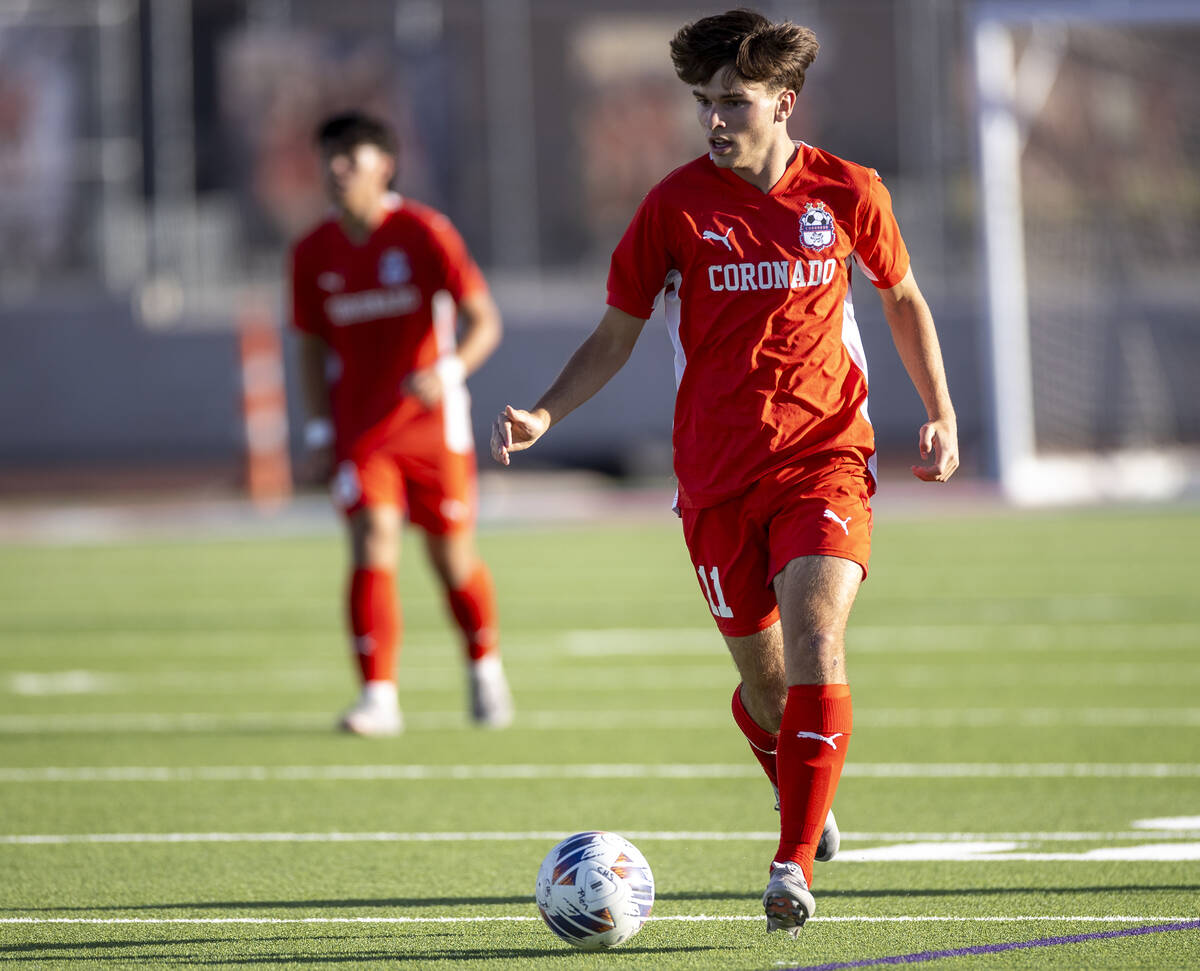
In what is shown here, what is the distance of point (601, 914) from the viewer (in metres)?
4.32

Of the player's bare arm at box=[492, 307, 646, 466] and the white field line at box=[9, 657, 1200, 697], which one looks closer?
the player's bare arm at box=[492, 307, 646, 466]

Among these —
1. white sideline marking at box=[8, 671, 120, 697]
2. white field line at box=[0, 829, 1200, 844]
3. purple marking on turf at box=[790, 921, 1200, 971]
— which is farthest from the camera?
white sideline marking at box=[8, 671, 120, 697]

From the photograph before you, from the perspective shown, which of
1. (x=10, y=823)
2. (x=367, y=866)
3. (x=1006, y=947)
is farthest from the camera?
(x=10, y=823)

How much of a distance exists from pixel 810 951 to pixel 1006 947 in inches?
16.5

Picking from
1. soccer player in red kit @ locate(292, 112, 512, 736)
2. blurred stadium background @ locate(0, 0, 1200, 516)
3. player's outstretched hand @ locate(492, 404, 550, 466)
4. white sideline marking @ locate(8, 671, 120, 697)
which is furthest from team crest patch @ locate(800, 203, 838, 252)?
blurred stadium background @ locate(0, 0, 1200, 516)

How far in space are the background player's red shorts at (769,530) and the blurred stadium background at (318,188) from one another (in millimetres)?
21346

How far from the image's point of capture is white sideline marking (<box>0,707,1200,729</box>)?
7906 mm

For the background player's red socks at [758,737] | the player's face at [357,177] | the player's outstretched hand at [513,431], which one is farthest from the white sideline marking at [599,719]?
the player's outstretched hand at [513,431]

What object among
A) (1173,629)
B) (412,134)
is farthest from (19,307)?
(1173,629)

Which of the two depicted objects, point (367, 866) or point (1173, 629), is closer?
point (367, 866)

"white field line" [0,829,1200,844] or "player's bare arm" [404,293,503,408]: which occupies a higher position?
"player's bare arm" [404,293,503,408]

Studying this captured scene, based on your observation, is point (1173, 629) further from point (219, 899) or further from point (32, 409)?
point (32, 409)

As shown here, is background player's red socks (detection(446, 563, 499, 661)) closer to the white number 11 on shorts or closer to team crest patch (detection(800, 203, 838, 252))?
the white number 11 on shorts

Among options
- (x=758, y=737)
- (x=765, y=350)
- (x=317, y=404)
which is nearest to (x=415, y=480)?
(x=317, y=404)
